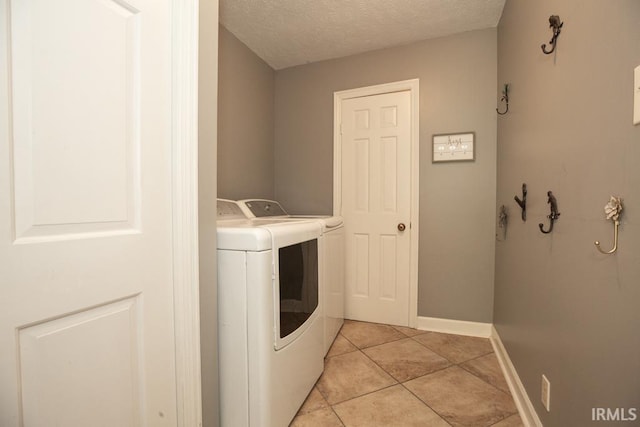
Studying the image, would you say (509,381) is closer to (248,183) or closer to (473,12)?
(248,183)

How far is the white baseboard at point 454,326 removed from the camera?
2.17 meters

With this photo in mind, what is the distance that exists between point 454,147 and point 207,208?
2055mm

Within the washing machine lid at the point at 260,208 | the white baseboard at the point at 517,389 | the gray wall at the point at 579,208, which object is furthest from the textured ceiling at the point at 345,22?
the white baseboard at the point at 517,389

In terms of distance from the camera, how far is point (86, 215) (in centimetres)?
71

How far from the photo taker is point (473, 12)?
196 cm

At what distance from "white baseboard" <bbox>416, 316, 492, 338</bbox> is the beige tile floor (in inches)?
2.2

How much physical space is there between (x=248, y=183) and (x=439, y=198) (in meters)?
1.73

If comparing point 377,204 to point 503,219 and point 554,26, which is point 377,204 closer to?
point 503,219

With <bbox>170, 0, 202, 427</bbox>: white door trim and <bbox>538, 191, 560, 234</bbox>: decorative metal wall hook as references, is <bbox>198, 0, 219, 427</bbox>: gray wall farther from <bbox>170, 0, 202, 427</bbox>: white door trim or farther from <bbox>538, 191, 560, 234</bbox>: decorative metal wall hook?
<bbox>538, 191, 560, 234</bbox>: decorative metal wall hook

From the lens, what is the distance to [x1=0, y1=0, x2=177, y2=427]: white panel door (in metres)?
0.59

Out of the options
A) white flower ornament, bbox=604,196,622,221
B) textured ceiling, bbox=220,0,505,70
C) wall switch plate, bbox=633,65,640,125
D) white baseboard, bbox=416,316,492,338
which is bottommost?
white baseboard, bbox=416,316,492,338

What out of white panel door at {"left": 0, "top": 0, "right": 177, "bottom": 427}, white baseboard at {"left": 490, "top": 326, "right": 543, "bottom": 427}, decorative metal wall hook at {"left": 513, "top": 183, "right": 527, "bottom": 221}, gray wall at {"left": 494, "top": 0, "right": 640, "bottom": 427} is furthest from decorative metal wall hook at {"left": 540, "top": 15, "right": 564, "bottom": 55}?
white baseboard at {"left": 490, "top": 326, "right": 543, "bottom": 427}

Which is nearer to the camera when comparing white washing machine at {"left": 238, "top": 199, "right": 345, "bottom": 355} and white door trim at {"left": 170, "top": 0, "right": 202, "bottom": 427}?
white door trim at {"left": 170, "top": 0, "right": 202, "bottom": 427}

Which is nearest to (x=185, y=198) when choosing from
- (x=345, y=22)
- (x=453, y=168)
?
(x=345, y=22)
